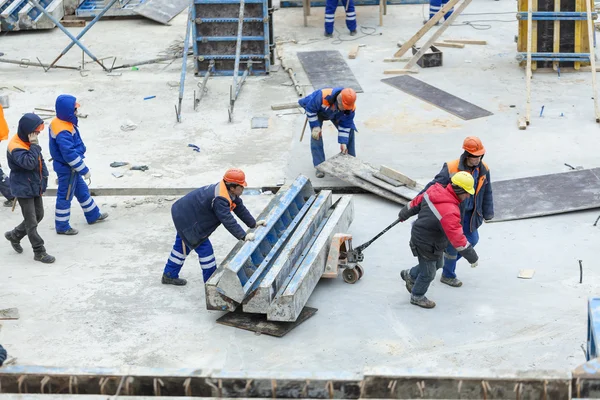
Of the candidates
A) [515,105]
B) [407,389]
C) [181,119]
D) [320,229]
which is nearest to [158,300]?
[320,229]

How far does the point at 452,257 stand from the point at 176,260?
275 cm

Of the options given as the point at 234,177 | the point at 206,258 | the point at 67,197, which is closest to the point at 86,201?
the point at 67,197

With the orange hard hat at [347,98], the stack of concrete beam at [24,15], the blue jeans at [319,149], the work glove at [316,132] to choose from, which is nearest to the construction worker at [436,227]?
the orange hard hat at [347,98]

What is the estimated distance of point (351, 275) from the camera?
29.0ft

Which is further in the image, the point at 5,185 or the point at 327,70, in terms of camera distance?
the point at 327,70

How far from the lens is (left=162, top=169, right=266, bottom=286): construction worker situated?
26.9 ft

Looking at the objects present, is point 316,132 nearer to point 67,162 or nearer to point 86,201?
point 86,201

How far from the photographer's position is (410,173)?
38.4 feet

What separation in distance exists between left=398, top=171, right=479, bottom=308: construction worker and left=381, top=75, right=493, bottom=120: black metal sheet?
584 centimetres

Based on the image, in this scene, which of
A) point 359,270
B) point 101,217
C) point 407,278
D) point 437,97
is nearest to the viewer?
point 407,278

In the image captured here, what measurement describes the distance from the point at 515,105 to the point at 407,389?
921 centimetres

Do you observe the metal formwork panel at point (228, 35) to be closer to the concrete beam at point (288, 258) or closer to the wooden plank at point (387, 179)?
the wooden plank at point (387, 179)

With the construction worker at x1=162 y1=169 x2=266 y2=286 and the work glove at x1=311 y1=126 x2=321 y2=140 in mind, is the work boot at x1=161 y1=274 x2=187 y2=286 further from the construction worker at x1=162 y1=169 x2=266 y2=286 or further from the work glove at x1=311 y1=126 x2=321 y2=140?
the work glove at x1=311 y1=126 x2=321 y2=140

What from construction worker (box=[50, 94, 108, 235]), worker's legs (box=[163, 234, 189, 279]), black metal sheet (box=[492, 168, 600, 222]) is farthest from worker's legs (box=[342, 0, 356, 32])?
worker's legs (box=[163, 234, 189, 279])
